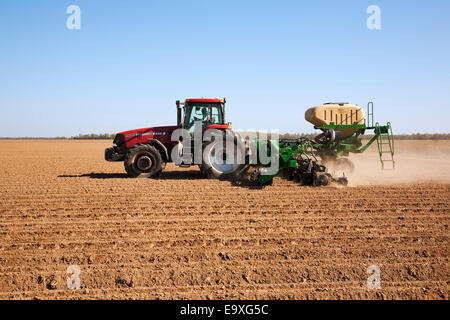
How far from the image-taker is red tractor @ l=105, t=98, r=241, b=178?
10.4 m

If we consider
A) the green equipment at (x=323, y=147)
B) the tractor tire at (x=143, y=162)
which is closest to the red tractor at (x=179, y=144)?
the tractor tire at (x=143, y=162)

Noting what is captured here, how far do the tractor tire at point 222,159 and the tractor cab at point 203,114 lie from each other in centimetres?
60

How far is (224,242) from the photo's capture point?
5309mm

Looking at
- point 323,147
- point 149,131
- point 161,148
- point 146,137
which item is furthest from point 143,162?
point 323,147

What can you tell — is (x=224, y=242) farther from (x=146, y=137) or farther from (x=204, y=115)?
(x=146, y=137)

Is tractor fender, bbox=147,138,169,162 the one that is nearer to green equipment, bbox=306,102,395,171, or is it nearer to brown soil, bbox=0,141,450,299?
brown soil, bbox=0,141,450,299

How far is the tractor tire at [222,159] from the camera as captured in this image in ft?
33.6

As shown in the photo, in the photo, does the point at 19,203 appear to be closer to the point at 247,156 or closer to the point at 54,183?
the point at 54,183

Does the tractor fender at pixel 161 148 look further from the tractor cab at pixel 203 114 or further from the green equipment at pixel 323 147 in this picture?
the green equipment at pixel 323 147

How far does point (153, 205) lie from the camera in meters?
7.52

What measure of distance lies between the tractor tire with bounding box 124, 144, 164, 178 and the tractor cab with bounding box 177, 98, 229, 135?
1.14 metres

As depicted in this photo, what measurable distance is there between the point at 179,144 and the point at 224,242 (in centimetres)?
571
